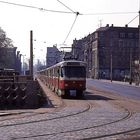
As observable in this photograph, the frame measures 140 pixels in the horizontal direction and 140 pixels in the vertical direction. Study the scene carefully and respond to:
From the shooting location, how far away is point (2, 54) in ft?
360

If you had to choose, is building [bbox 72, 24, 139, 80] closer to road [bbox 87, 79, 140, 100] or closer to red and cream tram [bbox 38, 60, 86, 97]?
road [bbox 87, 79, 140, 100]

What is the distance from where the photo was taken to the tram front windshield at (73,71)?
1565 inches

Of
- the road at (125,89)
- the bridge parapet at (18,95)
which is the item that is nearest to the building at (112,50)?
the road at (125,89)

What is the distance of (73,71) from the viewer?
131 feet

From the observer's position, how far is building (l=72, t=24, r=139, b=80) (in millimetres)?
155125

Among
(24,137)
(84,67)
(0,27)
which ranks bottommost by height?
(24,137)

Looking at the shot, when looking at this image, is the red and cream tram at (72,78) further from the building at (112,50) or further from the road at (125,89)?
the building at (112,50)

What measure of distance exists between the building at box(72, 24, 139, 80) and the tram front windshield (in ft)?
363

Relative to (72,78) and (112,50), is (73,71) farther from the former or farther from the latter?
(112,50)

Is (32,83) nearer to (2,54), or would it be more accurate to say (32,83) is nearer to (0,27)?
(2,54)

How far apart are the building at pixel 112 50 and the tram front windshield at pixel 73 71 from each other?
111 metres

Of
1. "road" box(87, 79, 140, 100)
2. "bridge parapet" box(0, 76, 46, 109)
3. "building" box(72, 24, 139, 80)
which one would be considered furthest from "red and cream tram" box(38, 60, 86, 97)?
"building" box(72, 24, 139, 80)

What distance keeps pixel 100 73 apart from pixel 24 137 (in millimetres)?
141475

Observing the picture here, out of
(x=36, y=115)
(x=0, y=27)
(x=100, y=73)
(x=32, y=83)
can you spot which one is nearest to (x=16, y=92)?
(x=32, y=83)
